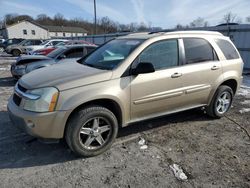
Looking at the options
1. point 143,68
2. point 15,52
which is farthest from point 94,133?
point 15,52

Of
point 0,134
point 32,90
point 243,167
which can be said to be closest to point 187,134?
point 243,167

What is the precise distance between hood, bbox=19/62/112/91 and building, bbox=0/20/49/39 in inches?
2798

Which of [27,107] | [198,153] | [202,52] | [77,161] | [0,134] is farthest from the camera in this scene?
[202,52]

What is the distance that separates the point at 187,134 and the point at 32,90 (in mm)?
2813

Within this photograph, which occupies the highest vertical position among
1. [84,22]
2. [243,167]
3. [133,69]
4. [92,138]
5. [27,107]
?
[84,22]

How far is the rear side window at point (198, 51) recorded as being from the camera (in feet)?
13.7

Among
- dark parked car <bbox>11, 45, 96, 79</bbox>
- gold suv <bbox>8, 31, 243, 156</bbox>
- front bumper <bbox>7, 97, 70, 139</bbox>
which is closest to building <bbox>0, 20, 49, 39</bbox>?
dark parked car <bbox>11, 45, 96, 79</bbox>

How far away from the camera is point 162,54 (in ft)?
12.8

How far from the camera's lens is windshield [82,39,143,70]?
3.71 metres

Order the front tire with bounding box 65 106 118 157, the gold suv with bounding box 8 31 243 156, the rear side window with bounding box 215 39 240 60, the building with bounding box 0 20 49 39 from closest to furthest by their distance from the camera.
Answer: the gold suv with bounding box 8 31 243 156, the front tire with bounding box 65 106 118 157, the rear side window with bounding box 215 39 240 60, the building with bounding box 0 20 49 39

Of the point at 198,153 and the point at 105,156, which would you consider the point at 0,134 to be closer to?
the point at 105,156

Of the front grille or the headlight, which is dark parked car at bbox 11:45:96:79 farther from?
the headlight

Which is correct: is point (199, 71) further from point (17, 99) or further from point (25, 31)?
point (25, 31)

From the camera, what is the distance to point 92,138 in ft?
11.1
